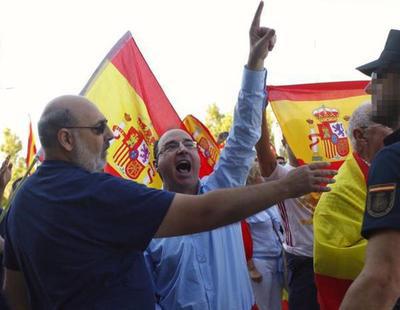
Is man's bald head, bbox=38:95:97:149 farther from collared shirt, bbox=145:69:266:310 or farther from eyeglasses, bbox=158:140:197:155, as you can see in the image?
eyeglasses, bbox=158:140:197:155

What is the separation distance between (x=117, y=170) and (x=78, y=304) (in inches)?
101

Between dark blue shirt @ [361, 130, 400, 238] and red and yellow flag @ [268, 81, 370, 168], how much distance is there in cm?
320

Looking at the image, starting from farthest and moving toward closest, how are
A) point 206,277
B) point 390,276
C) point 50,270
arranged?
1. point 206,277
2. point 50,270
3. point 390,276

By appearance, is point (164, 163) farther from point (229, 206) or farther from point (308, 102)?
point (308, 102)

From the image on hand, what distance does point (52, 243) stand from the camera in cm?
247

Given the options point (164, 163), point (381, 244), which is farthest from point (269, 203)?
point (164, 163)

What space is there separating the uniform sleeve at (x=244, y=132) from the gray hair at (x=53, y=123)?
0.89 meters

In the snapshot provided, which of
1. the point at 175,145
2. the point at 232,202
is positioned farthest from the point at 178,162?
the point at 232,202

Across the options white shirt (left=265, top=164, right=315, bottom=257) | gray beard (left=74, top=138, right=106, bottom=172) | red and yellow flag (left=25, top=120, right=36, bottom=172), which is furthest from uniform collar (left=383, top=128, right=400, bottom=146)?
red and yellow flag (left=25, top=120, right=36, bottom=172)

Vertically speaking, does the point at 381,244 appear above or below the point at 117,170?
above

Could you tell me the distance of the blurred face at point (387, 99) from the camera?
7.38ft

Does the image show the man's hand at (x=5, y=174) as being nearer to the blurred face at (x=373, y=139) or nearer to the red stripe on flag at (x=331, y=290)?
the red stripe on flag at (x=331, y=290)

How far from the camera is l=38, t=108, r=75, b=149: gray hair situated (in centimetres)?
267

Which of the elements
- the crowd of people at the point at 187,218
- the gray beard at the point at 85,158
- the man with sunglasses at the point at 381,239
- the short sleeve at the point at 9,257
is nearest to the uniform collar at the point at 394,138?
the crowd of people at the point at 187,218
